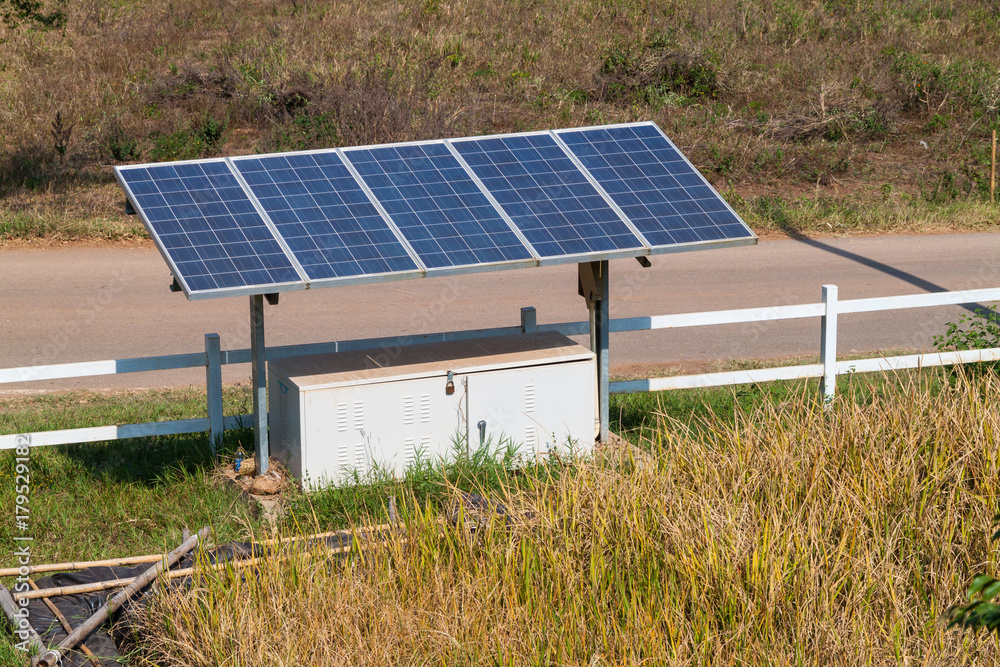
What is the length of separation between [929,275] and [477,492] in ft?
32.5

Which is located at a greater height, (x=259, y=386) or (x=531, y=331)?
(x=531, y=331)

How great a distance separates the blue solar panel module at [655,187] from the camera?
24.9 ft

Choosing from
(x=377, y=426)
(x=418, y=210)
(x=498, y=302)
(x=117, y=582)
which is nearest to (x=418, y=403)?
(x=377, y=426)

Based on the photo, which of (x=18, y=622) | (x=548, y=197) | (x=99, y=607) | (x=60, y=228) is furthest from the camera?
(x=60, y=228)

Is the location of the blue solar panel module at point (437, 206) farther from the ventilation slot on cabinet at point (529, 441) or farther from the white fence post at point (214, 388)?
the white fence post at point (214, 388)

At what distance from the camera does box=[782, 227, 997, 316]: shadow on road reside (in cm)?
1431

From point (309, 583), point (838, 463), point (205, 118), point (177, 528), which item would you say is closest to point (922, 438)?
point (838, 463)

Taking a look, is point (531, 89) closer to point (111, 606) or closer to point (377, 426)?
point (377, 426)

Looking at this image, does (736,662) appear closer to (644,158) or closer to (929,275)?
(644,158)

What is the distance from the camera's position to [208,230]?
22.9 feet

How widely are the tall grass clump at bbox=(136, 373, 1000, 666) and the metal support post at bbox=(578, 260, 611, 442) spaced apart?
5.98ft

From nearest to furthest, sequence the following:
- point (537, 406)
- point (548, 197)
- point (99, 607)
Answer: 1. point (99, 607)
2. point (537, 406)
3. point (548, 197)

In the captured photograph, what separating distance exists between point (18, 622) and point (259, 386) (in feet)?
7.31

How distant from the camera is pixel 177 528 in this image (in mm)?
6895
